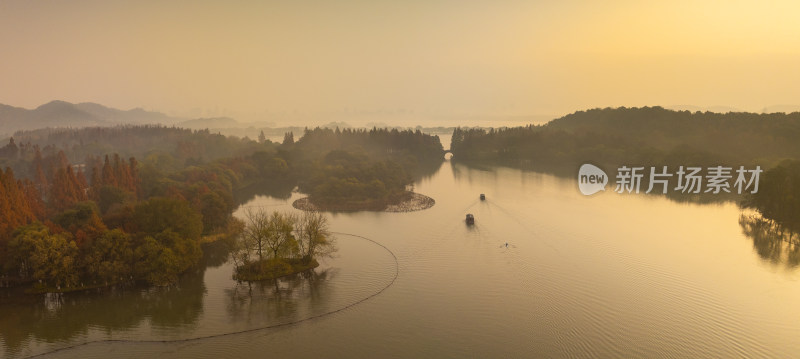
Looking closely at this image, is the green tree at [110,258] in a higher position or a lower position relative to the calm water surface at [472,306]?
higher

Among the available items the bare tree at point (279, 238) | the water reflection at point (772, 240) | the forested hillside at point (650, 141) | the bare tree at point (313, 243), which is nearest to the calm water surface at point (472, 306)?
the water reflection at point (772, 240)

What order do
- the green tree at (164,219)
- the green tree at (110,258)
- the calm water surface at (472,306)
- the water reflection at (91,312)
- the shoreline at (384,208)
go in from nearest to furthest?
the calm water surface at (472,306)
the water reflection at (91,312)
the green tree at (110,258)
the green tree at (164,219)
the shoreline at (384,208)

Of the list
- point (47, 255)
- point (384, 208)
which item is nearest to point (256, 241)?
point (47, 255)

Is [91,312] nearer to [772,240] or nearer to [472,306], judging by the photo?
[472,306]

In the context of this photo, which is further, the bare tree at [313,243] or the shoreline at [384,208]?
the shoreline at [384,208]

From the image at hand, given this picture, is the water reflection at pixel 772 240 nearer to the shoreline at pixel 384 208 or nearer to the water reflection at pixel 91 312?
the shoreline at pixel 384 208

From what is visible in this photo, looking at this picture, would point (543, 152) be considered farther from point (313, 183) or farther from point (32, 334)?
point (32, 334)
